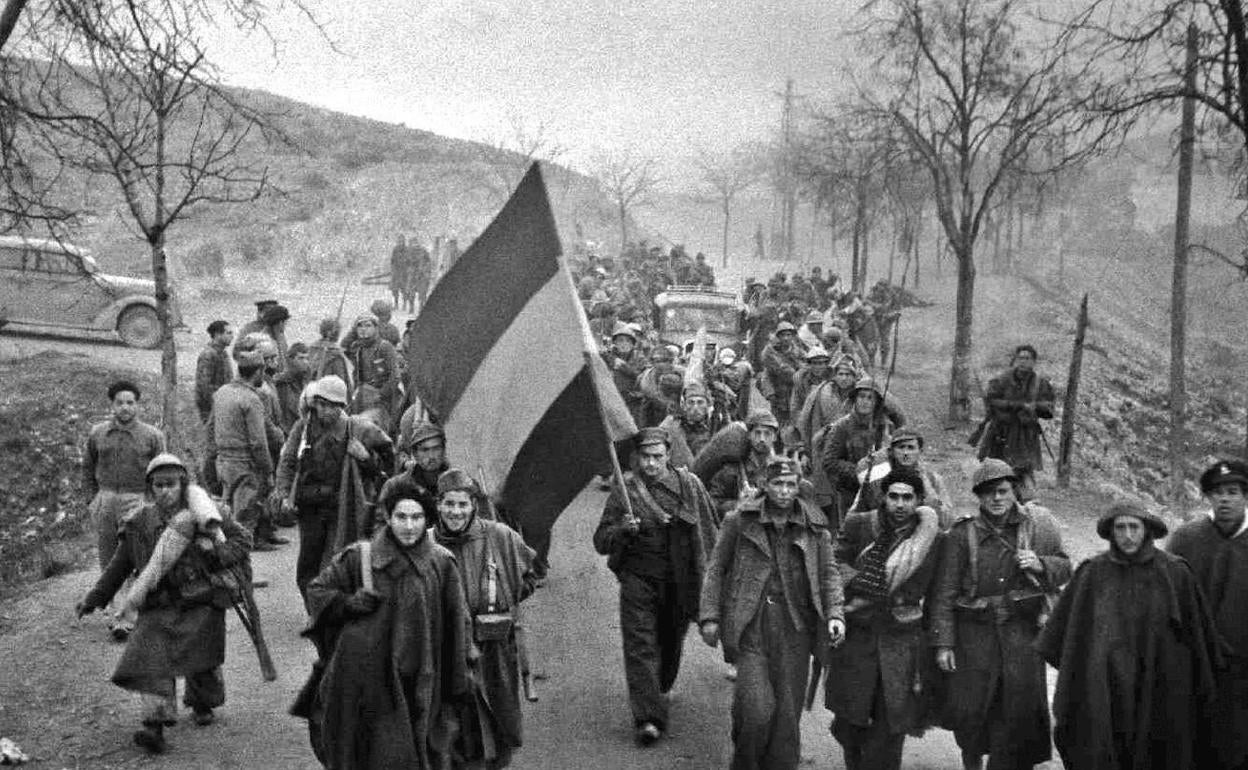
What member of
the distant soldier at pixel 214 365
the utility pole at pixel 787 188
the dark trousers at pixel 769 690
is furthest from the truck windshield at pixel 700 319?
the utility pole at pixel 787 188

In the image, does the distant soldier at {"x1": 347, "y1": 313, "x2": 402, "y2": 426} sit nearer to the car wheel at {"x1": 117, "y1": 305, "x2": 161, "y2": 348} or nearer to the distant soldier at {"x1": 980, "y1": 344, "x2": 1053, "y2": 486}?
the distant soldier at {"x1": 980, "y1": 344, "x2": 1053, "y2": 486}

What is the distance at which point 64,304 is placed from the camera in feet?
76.7

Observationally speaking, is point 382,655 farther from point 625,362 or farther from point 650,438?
point 625,362

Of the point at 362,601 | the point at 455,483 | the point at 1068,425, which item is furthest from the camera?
the point at 1068,425

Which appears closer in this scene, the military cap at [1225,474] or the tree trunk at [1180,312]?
the military cap at [1225,474]

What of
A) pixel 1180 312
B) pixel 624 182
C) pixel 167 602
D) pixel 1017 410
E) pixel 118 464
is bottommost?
pixel 167 602

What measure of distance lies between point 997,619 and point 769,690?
1.24 metres

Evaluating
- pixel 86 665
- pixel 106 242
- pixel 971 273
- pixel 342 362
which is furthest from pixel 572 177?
pixel 86 665

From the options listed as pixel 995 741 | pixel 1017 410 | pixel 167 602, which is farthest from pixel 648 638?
pixel 1017 410

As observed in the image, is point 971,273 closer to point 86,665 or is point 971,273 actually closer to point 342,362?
point 342,362

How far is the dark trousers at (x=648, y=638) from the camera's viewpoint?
7340mm

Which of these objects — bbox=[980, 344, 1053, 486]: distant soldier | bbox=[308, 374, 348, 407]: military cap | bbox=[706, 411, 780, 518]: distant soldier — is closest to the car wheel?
bbox=[308, 374, 348, 407]: military cap

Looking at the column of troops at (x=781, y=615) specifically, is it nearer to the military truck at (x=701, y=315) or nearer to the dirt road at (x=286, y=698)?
the dirt road at (x=286, y=698)

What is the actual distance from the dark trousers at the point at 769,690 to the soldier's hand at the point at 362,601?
6.82 ft
